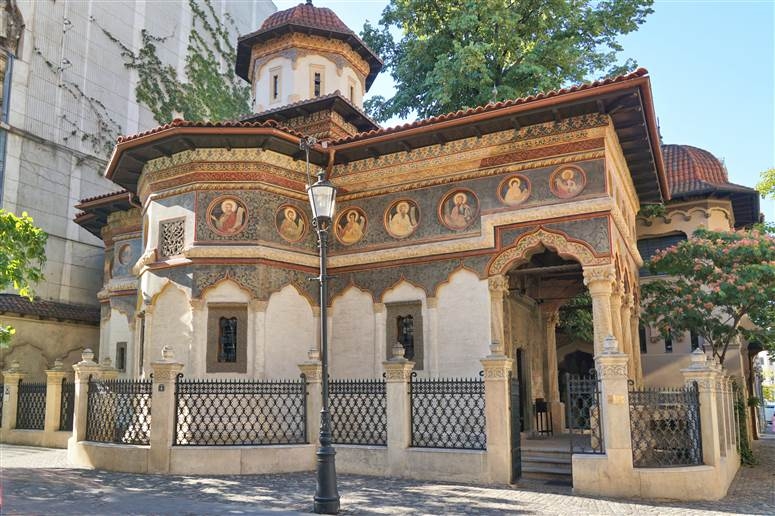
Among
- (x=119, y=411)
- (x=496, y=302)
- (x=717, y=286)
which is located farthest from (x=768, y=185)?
(x=119, y=411)

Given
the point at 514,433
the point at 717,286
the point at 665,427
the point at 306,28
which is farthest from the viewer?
the point at 306,28

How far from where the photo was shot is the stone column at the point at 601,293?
1116cm

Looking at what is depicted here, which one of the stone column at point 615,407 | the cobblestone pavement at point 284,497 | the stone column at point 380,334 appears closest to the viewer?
the cobblestone pavement at point 284,497

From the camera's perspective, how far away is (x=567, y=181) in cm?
→ 1168

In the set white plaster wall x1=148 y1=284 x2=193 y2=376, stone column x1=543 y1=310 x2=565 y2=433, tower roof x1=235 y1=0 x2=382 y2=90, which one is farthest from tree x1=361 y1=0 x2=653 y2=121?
→ white plaster wall x1=148 y1=284 x2=193 y2=376

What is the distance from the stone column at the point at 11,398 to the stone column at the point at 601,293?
1330cm

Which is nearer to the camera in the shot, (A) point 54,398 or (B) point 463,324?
(B) point 463,324

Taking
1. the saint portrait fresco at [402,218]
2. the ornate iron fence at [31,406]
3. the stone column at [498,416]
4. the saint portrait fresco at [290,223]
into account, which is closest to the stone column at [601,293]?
the stone column at [498,416]

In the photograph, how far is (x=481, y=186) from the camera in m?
12.4

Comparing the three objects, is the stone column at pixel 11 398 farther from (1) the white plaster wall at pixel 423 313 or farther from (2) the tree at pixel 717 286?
(2) the tree at pixel 717 286

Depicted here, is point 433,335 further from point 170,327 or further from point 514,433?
point 170,327

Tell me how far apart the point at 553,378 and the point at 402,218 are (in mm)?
7125

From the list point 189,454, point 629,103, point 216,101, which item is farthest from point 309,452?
point 216,101

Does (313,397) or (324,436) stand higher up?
(313,397)
